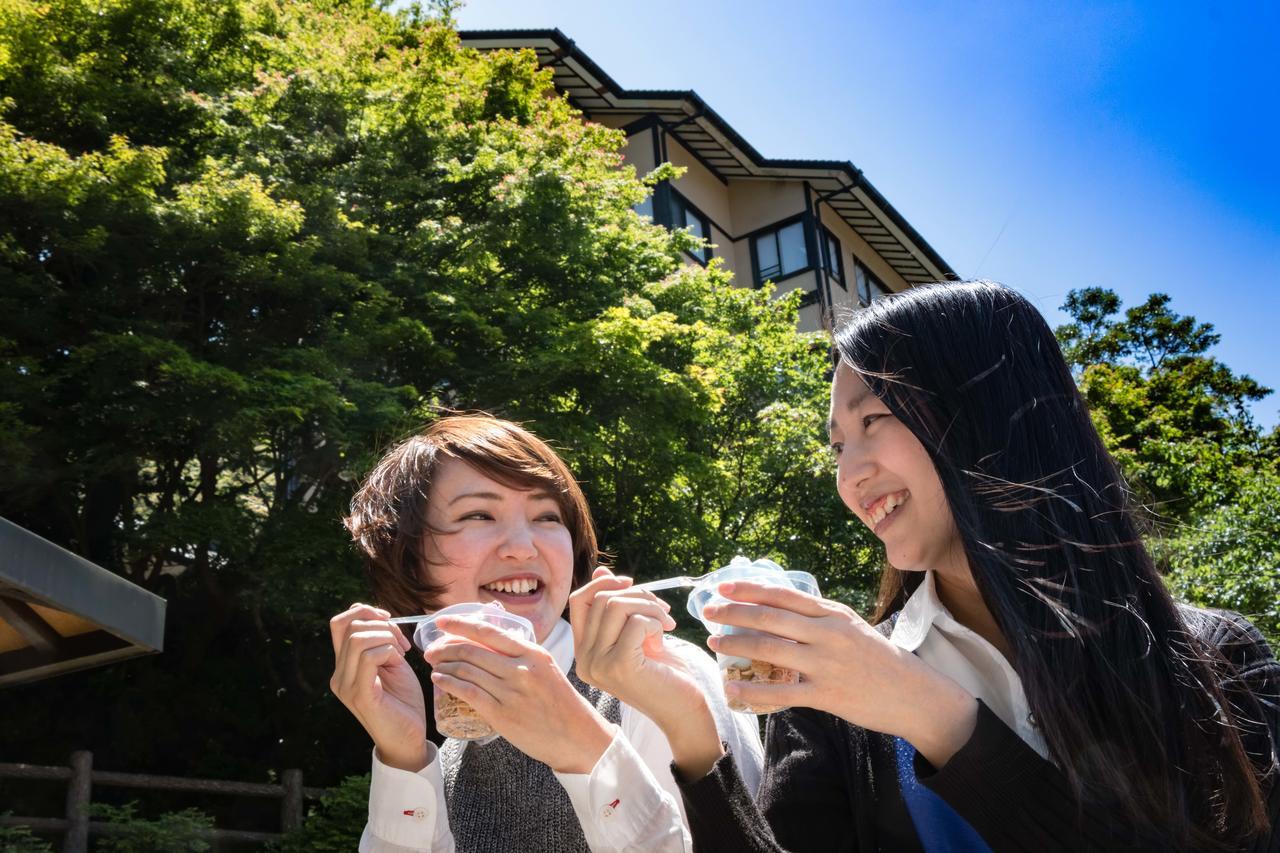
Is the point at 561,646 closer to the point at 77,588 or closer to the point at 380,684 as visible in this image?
the point at 380,684

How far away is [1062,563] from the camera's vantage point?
71.0 inches

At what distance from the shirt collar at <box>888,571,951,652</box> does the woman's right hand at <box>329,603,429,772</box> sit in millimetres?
1004

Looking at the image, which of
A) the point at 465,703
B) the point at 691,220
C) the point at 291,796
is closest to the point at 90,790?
the point at 291,796

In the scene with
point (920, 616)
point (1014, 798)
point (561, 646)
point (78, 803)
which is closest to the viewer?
point (1014, 798)

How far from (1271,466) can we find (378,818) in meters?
25.5

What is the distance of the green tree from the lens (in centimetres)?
1063

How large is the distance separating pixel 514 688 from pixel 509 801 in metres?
0.74

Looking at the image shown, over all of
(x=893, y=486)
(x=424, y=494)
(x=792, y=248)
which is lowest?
(x=893, y=486)

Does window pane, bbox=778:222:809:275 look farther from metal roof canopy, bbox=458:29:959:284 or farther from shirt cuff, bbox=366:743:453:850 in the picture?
shirt cuff, bbox=366:743:453:850

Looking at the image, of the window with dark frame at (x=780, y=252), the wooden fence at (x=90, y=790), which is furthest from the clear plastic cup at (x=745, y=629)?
the window with dark frame at (x=780, y=252)

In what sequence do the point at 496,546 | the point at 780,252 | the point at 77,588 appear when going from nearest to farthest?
the point at 496,546 < the point at 77,588 < the point at 780,252

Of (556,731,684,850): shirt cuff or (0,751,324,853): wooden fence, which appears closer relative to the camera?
(556,731,684,850): shirt cuff

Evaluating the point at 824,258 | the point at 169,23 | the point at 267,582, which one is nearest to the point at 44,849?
the point at 267,582

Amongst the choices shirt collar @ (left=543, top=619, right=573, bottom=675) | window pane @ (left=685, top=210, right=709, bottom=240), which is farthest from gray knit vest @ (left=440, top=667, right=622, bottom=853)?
window pane @ (left=685, top=210, right=709, bottom=240)
